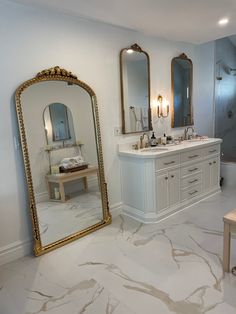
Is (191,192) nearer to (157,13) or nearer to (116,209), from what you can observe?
(116,209)

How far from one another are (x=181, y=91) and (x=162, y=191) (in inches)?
74.4

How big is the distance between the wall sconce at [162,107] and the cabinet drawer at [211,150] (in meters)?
0.83

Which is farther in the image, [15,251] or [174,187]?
[174,187]

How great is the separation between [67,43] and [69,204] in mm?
1848

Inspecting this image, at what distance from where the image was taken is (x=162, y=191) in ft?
10.3

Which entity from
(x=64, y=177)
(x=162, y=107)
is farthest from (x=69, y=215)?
(x=162, y=107)

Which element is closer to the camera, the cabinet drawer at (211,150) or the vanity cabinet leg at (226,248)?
the vanity cabinet leg at (226,248)

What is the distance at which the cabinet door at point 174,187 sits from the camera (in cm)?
325

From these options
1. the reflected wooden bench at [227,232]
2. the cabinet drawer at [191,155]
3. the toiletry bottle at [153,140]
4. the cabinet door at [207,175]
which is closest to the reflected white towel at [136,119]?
the toiletry bottle at [153,140]

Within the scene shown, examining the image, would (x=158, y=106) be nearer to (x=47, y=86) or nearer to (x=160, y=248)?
(x=47, y=86)

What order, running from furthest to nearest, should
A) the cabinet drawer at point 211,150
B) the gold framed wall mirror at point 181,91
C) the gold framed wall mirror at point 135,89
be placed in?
1. the gold framed wall mirror at point 181,91
2. the cabinet drawer at point 211,150
3. the gold framed wall mirror at point 135,89

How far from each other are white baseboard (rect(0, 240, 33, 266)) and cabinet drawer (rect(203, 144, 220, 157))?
2.77 m

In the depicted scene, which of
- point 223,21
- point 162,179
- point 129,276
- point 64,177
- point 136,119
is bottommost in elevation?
point 129,276

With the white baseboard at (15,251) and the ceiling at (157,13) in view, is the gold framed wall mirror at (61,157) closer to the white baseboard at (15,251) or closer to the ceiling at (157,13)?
the white baseboard at (15,251)
